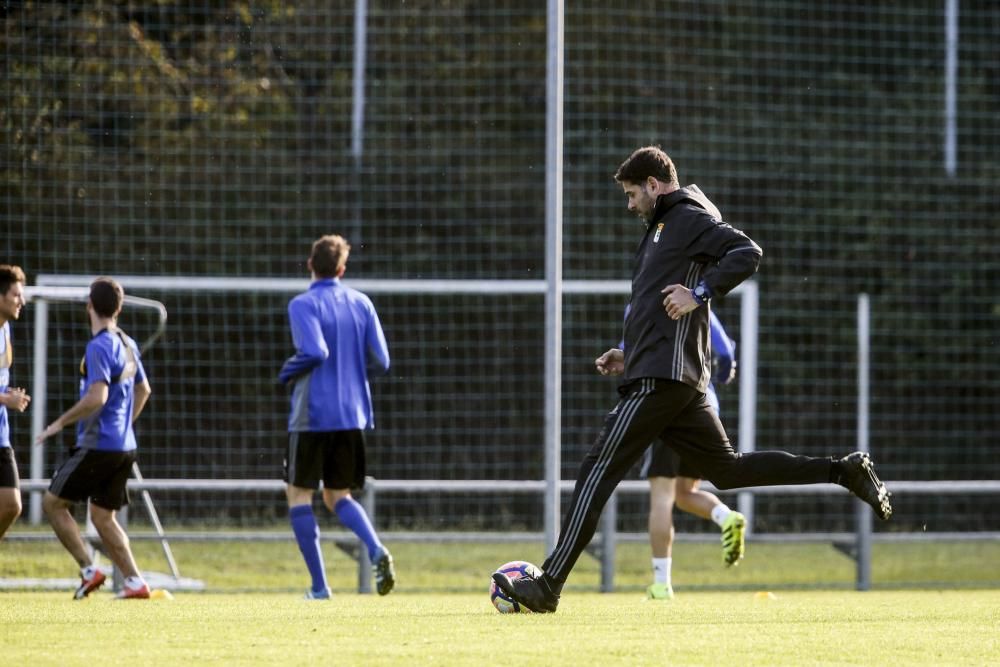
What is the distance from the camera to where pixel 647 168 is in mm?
6312

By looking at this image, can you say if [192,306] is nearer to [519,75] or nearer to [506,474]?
[506,474]

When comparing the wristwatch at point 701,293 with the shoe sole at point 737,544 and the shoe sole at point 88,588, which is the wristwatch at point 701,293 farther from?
the shoe sole at point 88,588

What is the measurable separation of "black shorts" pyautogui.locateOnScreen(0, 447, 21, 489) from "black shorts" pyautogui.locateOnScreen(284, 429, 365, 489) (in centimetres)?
135

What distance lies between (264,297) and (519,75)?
437 cm

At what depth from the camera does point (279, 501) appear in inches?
595

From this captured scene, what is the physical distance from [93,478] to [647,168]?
3644 mm

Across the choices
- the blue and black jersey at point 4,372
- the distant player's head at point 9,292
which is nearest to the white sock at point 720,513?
the blue and black jersey at point 4,372

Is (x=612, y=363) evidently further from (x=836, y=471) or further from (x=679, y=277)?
Answer: (x=836, y=471)

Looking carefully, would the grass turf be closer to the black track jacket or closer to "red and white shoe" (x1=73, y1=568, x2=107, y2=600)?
"red and white shoe" (x1=73, y1=568, x2=107, y2=600)

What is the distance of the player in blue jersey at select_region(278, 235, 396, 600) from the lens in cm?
837

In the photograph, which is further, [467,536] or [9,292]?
[467,536]

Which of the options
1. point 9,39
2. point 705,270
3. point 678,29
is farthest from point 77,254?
point 705,270

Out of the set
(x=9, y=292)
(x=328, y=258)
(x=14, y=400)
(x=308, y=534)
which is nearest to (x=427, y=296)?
(x=328, y=258)

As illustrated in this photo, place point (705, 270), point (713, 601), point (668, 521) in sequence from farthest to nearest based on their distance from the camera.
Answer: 1. point (668, 521)
2. point (713, 601)
3. point (705, 270)
